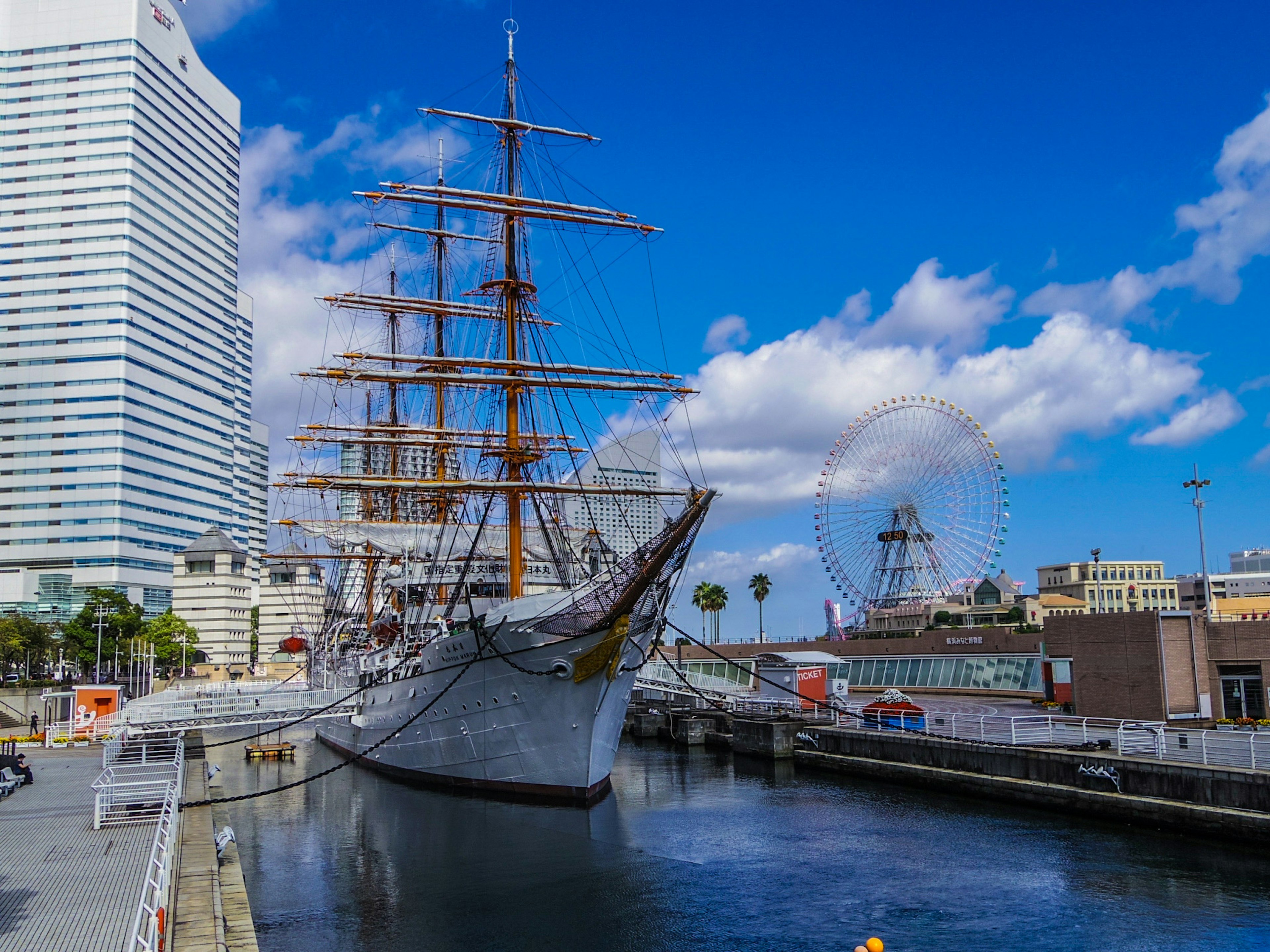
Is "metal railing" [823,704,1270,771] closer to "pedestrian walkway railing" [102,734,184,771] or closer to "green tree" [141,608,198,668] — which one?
"pedestrian walkway railing" [102,734,184,771]

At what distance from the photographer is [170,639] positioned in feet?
342

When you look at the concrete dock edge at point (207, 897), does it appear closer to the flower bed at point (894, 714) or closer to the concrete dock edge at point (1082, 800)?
the concrete dock edge at point (1082, 800)

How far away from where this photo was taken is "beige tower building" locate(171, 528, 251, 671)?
129500 mm

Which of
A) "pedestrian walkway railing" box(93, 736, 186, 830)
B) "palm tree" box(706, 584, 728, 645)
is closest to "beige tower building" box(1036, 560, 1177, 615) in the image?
"palm tree" box(706, 584, 728, 645)

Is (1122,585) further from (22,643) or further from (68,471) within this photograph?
(68,471)

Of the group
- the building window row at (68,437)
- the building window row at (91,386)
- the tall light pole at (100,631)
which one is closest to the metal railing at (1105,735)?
the tall light pole at (100,631)

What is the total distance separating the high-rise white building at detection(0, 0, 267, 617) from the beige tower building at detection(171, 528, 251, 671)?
10263 millimetres

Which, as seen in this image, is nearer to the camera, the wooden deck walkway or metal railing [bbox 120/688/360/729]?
the wooden deck walkway

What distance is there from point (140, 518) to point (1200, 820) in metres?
143

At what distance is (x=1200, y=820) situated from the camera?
24.4 meters

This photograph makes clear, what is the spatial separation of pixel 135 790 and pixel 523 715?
13070mm

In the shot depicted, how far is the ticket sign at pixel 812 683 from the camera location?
49.8 metres

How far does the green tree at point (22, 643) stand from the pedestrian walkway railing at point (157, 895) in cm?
7661

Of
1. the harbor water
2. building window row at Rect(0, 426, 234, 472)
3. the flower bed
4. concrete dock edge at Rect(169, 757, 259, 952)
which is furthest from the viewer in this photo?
building window row at Rect(0, 426, 234, 472)
